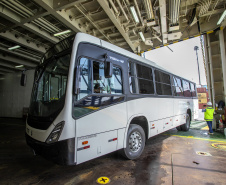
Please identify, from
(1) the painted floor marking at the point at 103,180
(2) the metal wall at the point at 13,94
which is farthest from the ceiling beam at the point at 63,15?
(2) the metal wall at the point at 13,94

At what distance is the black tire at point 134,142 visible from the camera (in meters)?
3.74

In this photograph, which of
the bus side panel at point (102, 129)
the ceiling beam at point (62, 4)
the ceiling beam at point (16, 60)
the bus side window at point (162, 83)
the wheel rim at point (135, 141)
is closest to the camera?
the bus side panel at point (102, 129)

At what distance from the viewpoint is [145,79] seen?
4609 millimetres

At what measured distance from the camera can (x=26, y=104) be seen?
15477mm

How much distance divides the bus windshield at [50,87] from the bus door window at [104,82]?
0.59 metres

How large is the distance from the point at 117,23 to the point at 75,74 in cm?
587

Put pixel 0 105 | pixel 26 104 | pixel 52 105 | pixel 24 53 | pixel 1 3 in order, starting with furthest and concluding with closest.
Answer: pixel 0 105
pixel 26 104
pixel 24 53
pixel 1 3
pixel 52 105

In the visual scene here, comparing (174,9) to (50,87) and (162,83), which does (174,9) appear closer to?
(162,83)

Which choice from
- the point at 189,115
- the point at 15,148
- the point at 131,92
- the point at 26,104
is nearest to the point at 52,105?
the point at 131,92

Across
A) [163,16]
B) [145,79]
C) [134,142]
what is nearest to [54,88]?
[134,142]

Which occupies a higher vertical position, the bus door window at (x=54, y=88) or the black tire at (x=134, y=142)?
the bus door window at (x=54, y=88)

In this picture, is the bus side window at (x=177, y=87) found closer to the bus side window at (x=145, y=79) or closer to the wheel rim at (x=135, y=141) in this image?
the bus side window at (x=145, y=79)

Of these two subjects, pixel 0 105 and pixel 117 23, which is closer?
pixel 117 23

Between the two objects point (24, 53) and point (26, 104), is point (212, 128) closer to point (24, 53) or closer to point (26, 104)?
point (24, 53)
